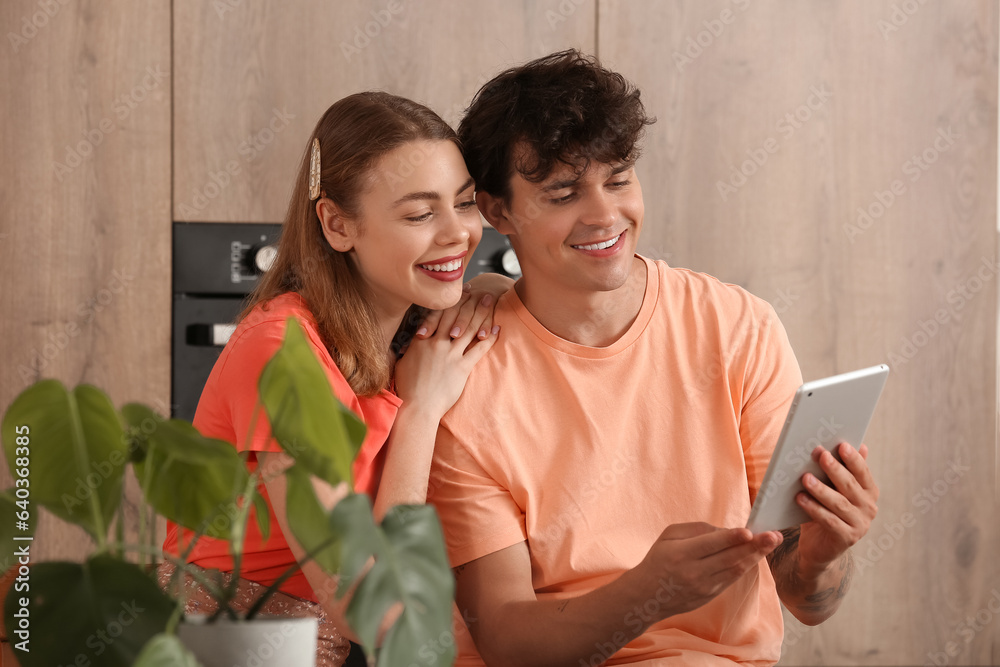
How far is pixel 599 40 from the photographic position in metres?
2.04

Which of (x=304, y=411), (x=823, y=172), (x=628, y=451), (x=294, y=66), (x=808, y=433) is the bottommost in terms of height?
(x=628, y=451)

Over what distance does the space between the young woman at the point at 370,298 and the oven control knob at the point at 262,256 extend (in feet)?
2.05

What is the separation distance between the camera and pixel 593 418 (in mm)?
1299

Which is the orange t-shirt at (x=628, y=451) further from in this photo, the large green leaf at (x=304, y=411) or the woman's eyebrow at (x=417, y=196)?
the large green leaf at (x=304, y=411)

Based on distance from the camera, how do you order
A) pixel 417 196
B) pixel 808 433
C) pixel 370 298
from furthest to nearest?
1. pixel 370 298
2. pixel 417 196
3. pixel 808 433

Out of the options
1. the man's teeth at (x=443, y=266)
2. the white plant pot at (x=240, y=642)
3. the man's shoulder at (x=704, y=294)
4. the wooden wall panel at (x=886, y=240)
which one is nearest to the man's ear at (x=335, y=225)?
the man's teeth at (x=443, y=266)

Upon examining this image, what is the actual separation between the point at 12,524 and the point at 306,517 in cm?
26

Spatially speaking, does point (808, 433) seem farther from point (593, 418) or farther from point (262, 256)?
point (262, 256)

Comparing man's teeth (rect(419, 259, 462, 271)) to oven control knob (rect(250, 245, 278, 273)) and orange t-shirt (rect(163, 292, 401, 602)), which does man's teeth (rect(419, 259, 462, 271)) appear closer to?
orange t-shirt (rect(163, 292, 401, 602))

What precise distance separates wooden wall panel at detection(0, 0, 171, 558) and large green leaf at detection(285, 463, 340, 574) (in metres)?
1.41

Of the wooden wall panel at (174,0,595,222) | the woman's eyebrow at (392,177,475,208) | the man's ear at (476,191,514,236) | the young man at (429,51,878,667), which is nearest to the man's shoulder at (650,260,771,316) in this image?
the young man at (429,51,878,667)

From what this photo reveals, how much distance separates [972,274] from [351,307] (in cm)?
155

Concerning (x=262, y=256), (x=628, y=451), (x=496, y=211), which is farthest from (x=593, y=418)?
(x=262, y=256)

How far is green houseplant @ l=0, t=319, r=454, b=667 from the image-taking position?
57 cm
